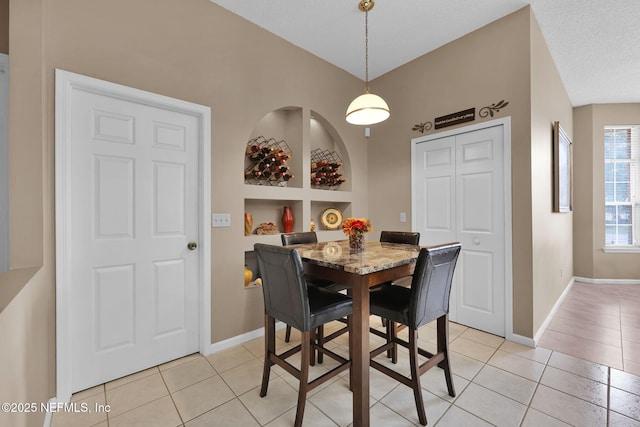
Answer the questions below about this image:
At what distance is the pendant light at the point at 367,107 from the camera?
2.15 m

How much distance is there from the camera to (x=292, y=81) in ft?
9.98

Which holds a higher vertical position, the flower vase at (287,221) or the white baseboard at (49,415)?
the flower vase at (287,221)

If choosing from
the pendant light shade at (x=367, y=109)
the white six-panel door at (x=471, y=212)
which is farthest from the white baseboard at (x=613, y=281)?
the pendant light shade at (x=367, y=109)

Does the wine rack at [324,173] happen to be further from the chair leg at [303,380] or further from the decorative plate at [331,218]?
the chair leg at [303,380]

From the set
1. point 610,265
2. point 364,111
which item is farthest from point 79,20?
point 610,265

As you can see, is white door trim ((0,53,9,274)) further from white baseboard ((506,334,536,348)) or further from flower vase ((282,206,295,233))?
white baseboard ((506,334,536,348))

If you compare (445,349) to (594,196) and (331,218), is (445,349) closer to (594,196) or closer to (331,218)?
(331,218)

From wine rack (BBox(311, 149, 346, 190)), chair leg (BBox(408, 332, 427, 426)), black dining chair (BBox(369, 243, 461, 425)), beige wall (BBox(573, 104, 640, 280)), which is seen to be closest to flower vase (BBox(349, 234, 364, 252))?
black dining chair (BBox(369, 243, 461, 425))

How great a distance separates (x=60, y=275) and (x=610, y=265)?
6.97 m

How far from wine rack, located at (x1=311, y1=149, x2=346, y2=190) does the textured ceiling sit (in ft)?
3.82

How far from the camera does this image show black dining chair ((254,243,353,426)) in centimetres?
152

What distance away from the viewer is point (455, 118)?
9.69 ft

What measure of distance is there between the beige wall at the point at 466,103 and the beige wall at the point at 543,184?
8 cm

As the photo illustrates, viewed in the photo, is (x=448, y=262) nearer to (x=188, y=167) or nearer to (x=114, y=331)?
(x=188, y=167)
